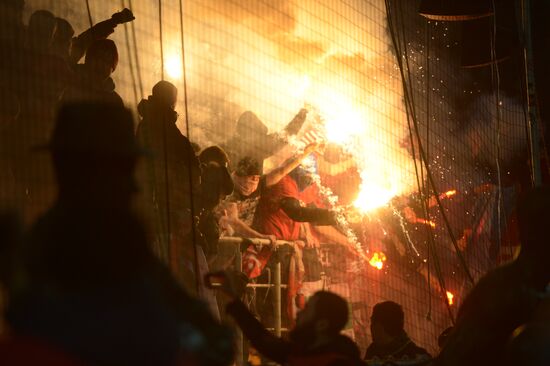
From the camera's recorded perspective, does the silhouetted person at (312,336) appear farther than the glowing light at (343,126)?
No

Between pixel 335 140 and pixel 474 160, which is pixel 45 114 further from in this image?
pixel 474 160

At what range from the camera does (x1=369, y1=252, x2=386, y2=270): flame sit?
12.5 meters

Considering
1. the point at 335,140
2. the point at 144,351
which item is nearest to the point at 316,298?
the point at 144,351

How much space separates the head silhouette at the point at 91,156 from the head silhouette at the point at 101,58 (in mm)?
3716

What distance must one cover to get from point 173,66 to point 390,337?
565cm

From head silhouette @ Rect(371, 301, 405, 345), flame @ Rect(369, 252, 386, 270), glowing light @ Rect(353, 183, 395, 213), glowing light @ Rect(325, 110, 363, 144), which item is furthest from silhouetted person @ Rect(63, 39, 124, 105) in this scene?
glowing light @ Rect(353, 183, 395, 213)

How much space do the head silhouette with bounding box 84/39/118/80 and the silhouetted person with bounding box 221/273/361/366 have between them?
284 centimetres

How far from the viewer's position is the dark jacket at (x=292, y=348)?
3004mm

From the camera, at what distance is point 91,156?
5.73 feet

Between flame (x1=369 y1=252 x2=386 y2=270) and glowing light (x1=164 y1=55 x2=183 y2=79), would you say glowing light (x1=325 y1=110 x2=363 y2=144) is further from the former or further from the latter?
glowing light (x1=164 y1=55 x2=183 y2=79)

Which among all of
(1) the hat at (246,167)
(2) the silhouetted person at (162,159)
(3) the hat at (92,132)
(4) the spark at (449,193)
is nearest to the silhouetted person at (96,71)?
(2) the silhouetted person at (162,159)

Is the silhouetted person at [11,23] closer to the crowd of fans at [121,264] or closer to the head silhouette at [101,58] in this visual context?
the crowd of fans at [121,264]

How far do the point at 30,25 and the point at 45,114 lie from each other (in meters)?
0.74

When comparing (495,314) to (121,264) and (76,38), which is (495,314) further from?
(76,38)
